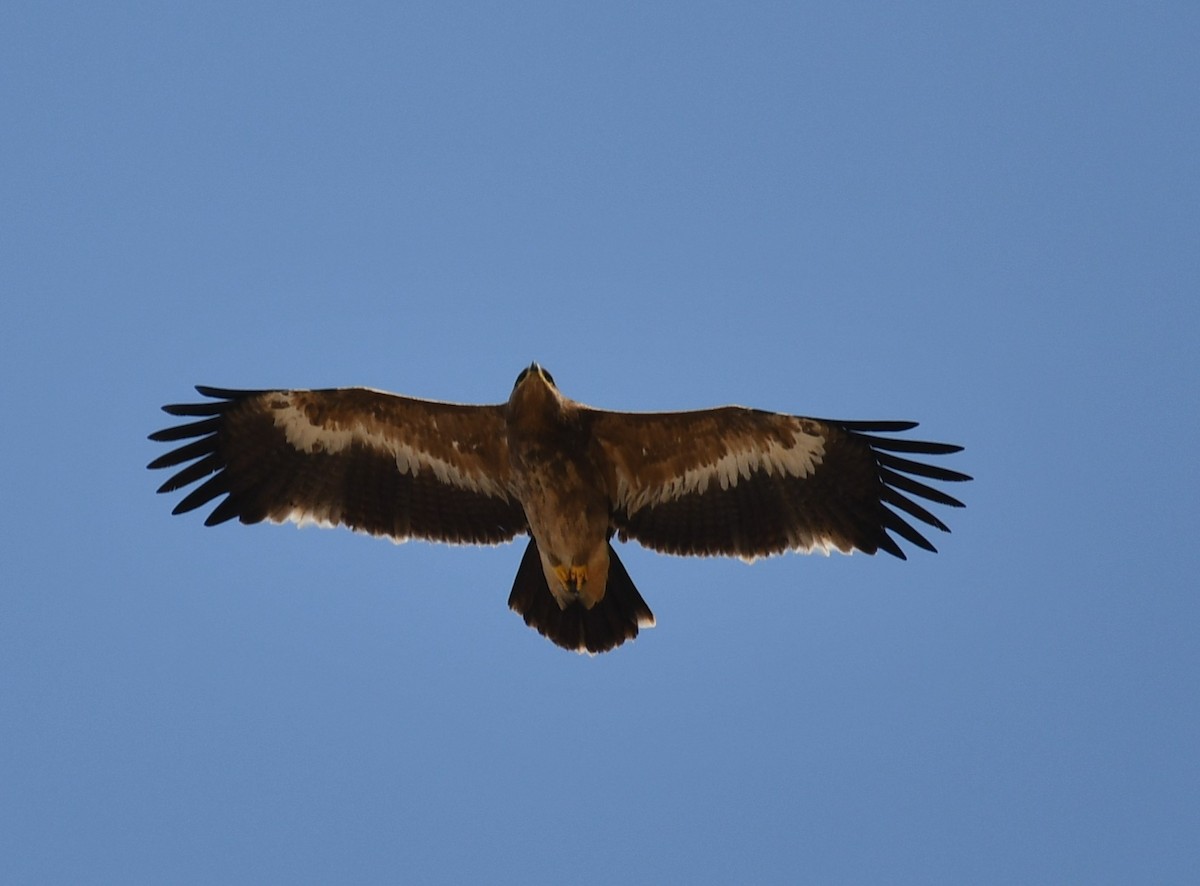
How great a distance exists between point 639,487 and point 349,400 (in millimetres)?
2132

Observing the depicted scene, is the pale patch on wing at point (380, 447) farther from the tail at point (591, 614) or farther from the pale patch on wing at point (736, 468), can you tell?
the pale patch on wing at point (736, 468)

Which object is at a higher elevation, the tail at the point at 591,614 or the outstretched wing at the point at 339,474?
the outstretched wing at the point at 339,474

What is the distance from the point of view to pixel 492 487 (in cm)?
1122

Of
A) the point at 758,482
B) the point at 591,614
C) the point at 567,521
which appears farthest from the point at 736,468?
the point at 591,614

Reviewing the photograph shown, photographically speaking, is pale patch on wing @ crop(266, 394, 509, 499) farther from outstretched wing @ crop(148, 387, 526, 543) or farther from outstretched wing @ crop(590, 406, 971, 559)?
outstretched wing @ crop(590, 406, 971, 559)

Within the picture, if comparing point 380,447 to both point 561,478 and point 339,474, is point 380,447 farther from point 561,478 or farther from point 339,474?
point 561,478

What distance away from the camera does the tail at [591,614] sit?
10875 mm

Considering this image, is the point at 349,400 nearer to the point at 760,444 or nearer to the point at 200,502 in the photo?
the point at 200,502

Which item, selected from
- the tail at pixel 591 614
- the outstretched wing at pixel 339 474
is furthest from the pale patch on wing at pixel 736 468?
the outstretched wing at pixel 339 474

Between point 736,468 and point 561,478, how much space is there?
131 cm

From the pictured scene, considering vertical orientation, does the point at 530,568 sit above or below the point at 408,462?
below

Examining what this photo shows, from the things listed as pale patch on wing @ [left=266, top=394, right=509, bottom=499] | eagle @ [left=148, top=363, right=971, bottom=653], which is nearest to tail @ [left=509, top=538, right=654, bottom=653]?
eagle @ [left=148, top=363, right=971, bottom=653]

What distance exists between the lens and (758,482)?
10977 mm

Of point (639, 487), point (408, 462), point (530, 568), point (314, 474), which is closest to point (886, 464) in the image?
point (639, 487)
